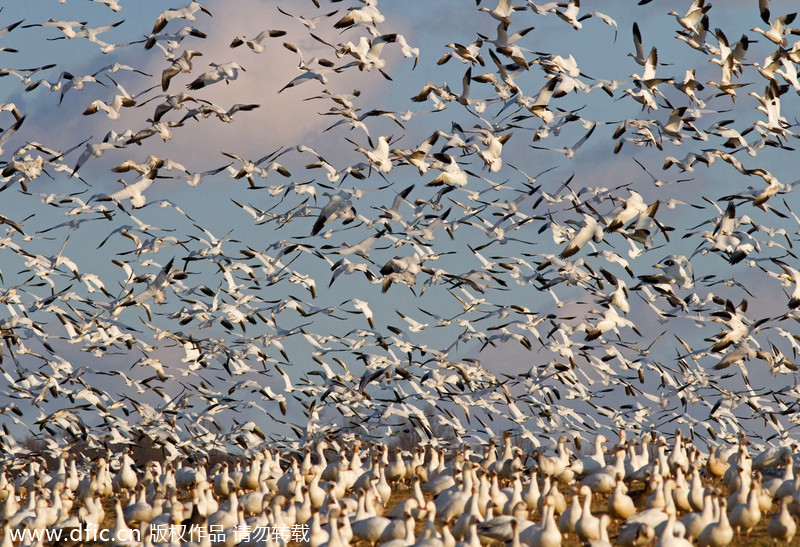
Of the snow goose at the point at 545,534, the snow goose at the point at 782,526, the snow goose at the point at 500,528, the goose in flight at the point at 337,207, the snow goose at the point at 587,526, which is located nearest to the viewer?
the snow goose at the point at 545,534

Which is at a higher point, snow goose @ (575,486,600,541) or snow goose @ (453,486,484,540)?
snow goose @ (453,486,484,540)

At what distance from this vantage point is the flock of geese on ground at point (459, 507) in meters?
20.6

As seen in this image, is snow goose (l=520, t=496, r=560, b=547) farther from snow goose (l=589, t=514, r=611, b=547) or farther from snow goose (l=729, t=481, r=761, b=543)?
snow goose (l=729, t=481, r=761, b=543)

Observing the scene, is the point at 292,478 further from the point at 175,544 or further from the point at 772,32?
the point at 772,32

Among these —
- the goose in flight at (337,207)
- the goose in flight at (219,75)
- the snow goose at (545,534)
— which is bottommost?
the snow goose at (545,534)

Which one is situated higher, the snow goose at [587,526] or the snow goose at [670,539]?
the snow goose at [587,526]

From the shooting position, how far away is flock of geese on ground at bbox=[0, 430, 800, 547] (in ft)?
67.7

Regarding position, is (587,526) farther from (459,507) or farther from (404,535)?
A: (459,507)

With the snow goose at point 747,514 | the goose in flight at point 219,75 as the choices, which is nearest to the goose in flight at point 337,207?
the goose in flight at point 219,75

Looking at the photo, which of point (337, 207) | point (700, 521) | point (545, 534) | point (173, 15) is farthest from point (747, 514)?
point (173, 15)

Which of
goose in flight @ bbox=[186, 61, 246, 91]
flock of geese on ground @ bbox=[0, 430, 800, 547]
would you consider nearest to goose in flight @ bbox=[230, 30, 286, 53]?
goose in flight @ bbox=[186, 61, 246, 91]

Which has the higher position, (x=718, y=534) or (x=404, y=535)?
(x=404, y=535)

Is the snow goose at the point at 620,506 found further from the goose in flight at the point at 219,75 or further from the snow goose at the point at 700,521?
the goose in flight at the point at 219,75

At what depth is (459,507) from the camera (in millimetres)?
23656
